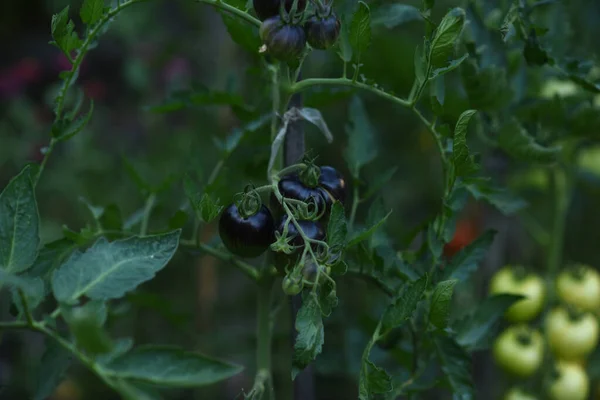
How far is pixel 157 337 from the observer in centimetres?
151

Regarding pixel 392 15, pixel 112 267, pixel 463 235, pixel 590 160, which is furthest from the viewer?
pixel 463 235

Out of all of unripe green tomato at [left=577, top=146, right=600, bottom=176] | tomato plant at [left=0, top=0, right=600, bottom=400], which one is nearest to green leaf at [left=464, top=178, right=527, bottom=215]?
tomato plant at [left=0, top=0, right=600, bottom=400]

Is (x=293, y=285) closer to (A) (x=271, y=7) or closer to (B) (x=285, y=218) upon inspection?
(B) (x=285, y=218)

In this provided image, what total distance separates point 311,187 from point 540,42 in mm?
271

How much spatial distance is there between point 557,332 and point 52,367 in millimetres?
674

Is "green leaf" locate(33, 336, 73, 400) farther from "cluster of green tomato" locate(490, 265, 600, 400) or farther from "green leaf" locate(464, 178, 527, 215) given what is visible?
"cluster of green tomato" locate(490, 265, 600, 400)

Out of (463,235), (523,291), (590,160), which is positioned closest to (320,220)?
(523,291)

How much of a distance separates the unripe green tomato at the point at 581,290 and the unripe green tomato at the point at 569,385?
0.29 ft

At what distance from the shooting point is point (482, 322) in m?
0.75

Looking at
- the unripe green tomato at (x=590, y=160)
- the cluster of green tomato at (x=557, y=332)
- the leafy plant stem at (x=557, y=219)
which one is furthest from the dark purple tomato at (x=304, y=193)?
the unripe green tomato at (x=590, y=160)

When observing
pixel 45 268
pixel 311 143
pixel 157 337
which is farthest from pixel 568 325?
pixel 157 337

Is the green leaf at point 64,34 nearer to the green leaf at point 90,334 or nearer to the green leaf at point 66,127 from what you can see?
the green leaf at point 66,127

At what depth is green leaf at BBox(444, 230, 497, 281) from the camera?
71 centimetres

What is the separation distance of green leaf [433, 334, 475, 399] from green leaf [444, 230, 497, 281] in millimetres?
68
